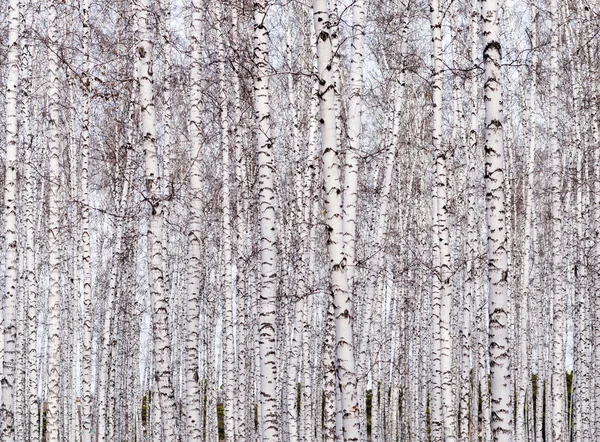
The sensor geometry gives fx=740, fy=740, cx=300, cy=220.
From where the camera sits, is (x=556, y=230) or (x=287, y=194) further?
(x=287, y=194)

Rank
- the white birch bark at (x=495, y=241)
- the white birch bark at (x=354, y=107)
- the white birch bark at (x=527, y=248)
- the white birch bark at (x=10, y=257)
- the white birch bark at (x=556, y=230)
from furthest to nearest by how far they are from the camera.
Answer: the white birch bark at (x=527, y=248), the white birch bark at (x=556, y=230), the white birch bark at (x=10, y=257), the white birch bark at (x=354, y=107), the white birch bark at (x=495, y=241)

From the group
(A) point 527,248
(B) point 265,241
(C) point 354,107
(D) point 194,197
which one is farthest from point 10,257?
(A) point 527,248

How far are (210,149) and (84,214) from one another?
25.2 ft

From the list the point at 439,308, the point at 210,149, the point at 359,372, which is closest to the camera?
the point at 439,308

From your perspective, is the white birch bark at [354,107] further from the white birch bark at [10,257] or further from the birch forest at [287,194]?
the white birch bark at [10,257]

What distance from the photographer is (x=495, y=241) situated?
246 inches

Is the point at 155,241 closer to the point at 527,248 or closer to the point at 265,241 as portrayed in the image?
the point at 265,241

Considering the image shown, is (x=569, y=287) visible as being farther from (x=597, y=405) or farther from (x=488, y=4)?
(x=488, y=4)

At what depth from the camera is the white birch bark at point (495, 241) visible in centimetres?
609

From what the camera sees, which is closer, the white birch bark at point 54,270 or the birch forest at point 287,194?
the birch forest at point 287,194

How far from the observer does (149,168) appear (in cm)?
790

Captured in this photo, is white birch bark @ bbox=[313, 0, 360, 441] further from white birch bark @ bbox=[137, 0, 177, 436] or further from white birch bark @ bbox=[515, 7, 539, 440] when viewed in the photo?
white birch bark @ bbox=[515, 7, 539, 440]

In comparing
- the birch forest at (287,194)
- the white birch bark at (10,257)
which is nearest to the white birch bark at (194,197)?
the birch forest at (287,194)

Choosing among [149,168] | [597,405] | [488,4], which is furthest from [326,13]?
[597,405]
